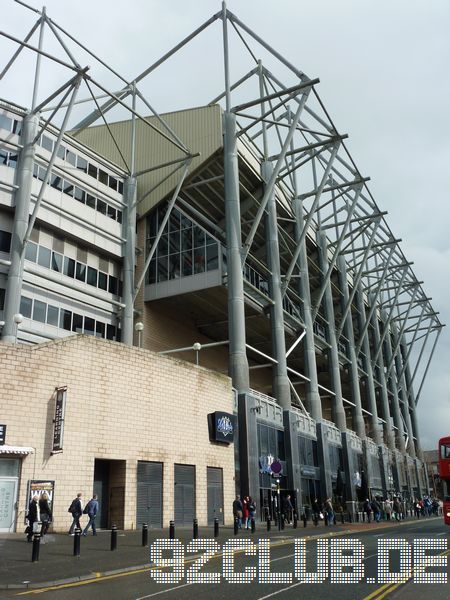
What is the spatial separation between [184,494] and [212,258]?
59.1ft

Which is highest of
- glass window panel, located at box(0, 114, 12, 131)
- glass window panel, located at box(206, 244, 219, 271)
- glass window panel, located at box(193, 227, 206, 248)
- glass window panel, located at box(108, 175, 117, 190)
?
glass window panel, located at box(108, 175, 117, 190)

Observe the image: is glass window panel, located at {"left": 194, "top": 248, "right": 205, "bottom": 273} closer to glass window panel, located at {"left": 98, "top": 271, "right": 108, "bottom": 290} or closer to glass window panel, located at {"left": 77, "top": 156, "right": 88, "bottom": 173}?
glass window panel, located at {"left": 98, "top": 271, "right": 108, "bottom": 290}

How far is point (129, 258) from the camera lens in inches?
1625

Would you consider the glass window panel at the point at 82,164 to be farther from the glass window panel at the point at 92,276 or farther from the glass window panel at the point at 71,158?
the glass window panel at the point at 92,276

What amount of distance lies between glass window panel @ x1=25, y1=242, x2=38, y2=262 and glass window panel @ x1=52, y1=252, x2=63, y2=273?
4.96 feet

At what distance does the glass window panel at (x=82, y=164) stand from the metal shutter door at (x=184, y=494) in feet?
72.9

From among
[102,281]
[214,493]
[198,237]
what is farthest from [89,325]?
[214,493]

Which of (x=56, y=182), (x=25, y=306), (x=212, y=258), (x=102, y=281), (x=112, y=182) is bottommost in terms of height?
(x=25, y=306)

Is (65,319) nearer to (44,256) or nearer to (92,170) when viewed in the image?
(44,256)

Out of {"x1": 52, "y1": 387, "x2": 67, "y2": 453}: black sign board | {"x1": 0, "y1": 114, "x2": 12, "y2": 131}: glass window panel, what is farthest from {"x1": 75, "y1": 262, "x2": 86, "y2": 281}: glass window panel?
{"x1": 52, "y1": 387, "x2": 67, "y2": 453}: black sign board

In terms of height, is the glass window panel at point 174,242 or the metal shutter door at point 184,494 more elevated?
the glass window panel at point 174,242

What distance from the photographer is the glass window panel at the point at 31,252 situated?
33.9m

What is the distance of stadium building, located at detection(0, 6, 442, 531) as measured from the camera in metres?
23.2

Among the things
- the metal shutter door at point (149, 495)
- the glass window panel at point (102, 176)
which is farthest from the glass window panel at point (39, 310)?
the metal shutter door at point (149, 495)
